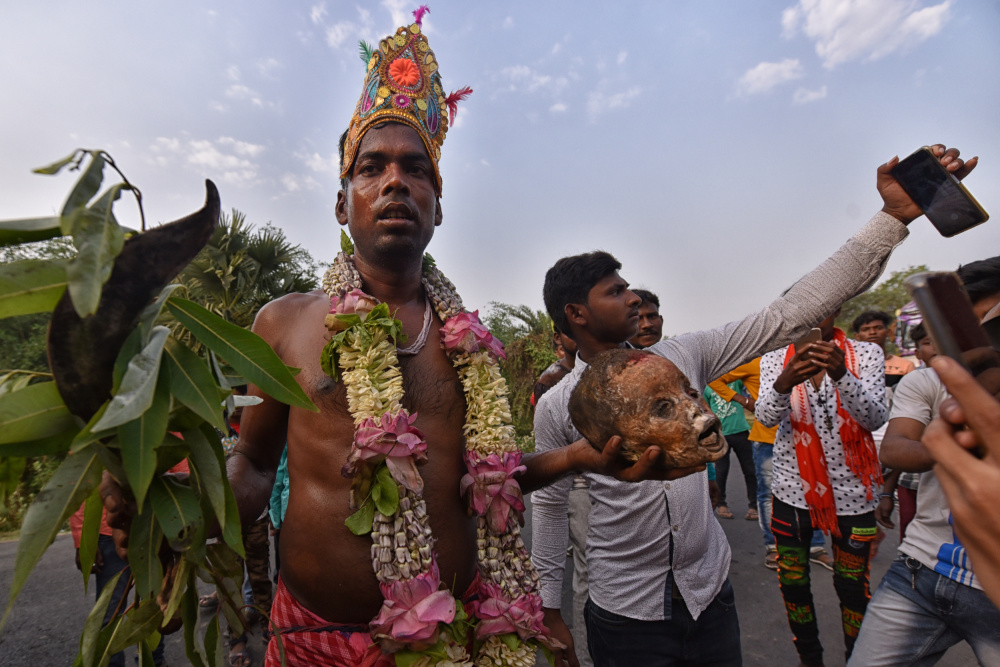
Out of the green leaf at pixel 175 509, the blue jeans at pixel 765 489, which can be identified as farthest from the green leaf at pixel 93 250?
the blue jeans at pixel 765 489

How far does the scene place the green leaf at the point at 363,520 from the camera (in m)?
1.67

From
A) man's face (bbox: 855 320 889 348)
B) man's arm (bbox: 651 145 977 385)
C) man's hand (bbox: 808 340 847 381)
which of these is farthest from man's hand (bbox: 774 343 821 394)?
man's face (bbox: 855 320 889 348)

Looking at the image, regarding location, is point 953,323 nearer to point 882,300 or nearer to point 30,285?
point 30,285

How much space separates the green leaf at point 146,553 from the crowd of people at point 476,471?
0.20ft

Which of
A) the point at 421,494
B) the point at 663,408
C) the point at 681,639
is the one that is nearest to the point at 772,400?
the point at 681,639

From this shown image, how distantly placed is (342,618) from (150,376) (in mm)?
1185

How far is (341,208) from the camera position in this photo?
2.37 meters

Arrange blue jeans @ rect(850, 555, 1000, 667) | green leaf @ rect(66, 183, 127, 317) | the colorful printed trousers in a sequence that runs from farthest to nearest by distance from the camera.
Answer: the colorful printed trousers, blue jeans @ rect(850, 555, 1000, 667), green leaf @ rect(66, 183, 127, 317)

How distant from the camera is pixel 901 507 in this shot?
4.74m

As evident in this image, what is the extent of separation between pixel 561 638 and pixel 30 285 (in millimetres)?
2233

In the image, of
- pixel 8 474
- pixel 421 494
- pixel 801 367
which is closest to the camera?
pixel 8 474

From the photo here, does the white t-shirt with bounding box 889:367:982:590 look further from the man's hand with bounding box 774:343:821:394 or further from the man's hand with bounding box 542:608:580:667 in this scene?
the man's hand with bounding box 542:608:580:667

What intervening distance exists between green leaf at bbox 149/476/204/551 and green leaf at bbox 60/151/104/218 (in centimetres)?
59

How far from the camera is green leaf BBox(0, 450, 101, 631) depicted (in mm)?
923
